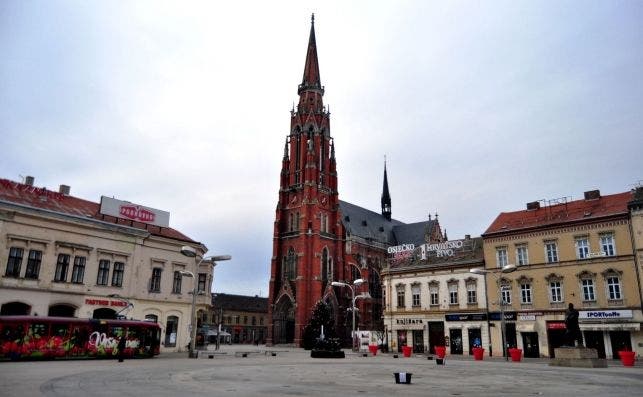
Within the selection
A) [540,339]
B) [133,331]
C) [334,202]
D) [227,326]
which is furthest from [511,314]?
[227,326]

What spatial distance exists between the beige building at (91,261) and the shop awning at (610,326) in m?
30.7

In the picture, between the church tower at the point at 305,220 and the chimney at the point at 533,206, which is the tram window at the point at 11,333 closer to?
the chimney at the point at 533,206

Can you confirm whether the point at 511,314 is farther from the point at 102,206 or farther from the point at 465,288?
the point at 102,206

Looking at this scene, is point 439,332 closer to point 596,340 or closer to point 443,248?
point 443,248

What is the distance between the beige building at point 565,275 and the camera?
3703cm

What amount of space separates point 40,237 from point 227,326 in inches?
3017

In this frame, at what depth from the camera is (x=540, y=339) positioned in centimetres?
4091

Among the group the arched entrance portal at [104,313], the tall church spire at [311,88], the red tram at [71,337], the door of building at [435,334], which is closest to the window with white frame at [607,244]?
the door of building at [435,334]

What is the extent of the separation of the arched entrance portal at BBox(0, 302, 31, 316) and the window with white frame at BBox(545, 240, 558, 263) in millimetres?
40768

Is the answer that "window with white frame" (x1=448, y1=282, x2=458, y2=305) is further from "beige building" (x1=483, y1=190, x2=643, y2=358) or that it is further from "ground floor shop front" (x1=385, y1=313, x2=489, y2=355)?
"beige building" (x1=483, y1=190, x2=643, y2=358)

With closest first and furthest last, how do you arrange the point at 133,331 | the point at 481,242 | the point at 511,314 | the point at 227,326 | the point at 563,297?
the point at 133,331, the point at 563,297, the point at 511,314, the point at 481,242, the point at 227,326

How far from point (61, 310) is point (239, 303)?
7860cm

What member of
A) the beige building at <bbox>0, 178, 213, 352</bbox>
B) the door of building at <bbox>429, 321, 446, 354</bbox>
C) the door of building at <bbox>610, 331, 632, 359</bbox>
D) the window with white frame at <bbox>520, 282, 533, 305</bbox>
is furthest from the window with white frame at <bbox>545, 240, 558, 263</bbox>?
the beige building at <bbox>0, 178, 213, 352</bbox>

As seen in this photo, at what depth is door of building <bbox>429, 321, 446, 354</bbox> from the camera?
47.7 m
